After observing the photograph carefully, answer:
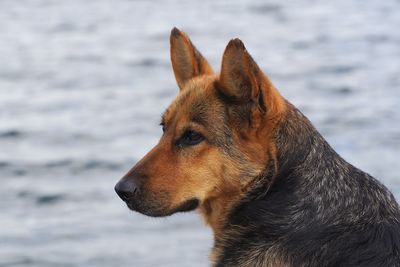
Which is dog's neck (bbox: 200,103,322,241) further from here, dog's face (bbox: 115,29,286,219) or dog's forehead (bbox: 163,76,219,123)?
dog's forehead (bbox: 163,76,219,123)

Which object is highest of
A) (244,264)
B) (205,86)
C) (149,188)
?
(205,86)

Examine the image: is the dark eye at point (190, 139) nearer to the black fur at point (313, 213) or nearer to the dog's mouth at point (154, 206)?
the dog's mouth at point (154, 206)

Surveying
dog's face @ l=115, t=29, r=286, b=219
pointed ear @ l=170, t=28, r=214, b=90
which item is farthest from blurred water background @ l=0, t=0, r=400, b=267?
dog's face @ l=115, t=29, r=286, b=219

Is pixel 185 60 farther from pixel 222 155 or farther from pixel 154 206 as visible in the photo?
pixel 154 206

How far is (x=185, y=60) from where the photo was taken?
6.95 m

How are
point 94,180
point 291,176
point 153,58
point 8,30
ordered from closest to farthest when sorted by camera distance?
point 291,176 < point 94,180 < point 153,58 < point 8,30

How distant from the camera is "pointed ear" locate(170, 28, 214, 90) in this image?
6844 millimetres

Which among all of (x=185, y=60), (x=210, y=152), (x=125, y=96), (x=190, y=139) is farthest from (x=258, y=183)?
(x=125, y=96)

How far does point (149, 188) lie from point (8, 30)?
39.6 ft

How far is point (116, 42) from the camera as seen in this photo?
17469 millimetres

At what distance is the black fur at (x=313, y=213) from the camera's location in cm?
606

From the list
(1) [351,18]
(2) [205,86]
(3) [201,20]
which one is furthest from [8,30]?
(2) [205,86]

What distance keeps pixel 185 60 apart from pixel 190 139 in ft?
2.32

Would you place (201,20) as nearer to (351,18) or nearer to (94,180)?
(351,18)
